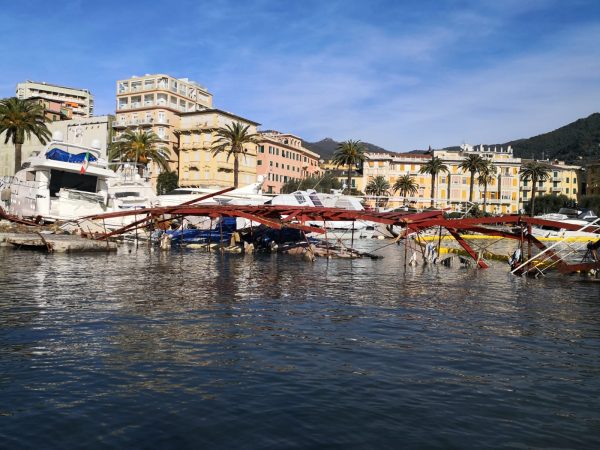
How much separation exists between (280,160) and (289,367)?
361 ft

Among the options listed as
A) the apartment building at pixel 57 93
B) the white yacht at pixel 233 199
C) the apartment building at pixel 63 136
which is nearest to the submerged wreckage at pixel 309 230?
the white yacht at pixel 233 199

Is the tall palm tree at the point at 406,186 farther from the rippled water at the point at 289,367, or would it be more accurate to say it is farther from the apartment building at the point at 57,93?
the rippled water at the point at 289,367

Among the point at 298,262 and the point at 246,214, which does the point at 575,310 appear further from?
the point at 246,214

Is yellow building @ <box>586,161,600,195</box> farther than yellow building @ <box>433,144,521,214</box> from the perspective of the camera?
Yes

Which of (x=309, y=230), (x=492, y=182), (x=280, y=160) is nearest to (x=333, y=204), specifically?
(x=309, y=230)

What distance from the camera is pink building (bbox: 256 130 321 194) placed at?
113m

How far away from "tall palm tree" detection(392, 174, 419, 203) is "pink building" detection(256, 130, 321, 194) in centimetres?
2158

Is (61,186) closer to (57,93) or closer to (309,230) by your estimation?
(309,230)

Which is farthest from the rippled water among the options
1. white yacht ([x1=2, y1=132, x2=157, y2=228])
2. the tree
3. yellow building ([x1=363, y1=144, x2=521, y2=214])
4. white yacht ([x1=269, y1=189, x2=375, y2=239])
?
yellow building ([x1=363, y1=144, x2=521, y2=214])

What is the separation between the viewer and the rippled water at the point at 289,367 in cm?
707

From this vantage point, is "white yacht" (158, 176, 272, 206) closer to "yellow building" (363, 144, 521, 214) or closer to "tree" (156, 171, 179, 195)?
"tree" (156, 171, 179, 195)

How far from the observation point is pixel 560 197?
13375 cm

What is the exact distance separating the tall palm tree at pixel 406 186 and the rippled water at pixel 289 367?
110m

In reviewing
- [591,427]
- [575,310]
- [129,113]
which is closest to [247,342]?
[591,427]
